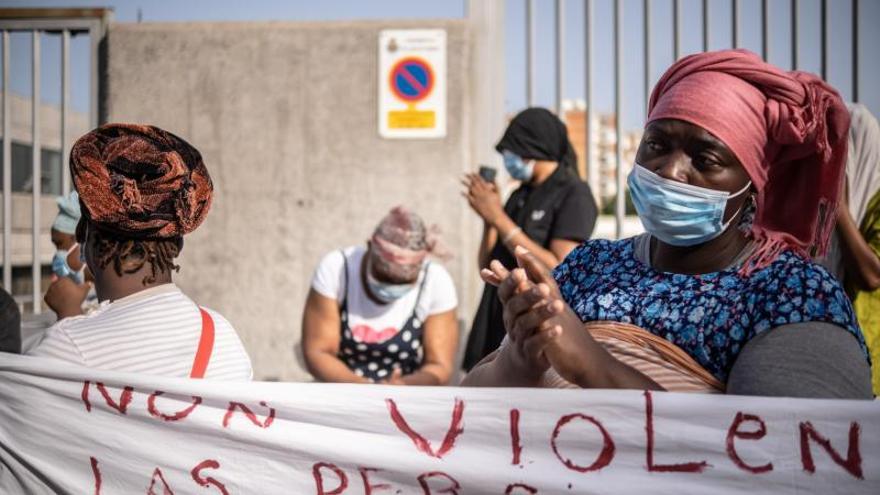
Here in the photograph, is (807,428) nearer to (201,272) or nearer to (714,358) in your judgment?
(714,358)

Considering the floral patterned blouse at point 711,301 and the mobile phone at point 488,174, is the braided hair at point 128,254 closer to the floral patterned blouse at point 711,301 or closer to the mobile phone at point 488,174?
the floral patterned blouse at point 711,301

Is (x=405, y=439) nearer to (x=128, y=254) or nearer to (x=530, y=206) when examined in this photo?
(x=128, y=254)

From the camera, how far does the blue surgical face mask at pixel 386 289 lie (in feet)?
14.3

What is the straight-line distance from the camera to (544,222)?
4.64m

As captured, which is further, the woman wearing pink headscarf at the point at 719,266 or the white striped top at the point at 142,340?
the white striped top at the point at 142,340

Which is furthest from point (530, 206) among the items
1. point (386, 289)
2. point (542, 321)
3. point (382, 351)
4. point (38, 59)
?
point (38, 59)

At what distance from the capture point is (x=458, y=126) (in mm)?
6004

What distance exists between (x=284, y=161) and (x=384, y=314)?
6.75ft

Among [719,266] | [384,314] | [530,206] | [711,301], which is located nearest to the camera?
[711,301]

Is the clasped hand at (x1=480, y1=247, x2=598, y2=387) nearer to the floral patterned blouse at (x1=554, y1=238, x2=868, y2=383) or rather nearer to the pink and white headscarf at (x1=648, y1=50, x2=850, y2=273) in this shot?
the floral patterned blouse at (x1=554, y1=238, x2=868, y2=383)

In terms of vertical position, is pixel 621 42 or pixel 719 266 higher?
pixel 621 42

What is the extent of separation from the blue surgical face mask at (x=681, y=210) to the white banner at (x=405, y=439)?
0.39m

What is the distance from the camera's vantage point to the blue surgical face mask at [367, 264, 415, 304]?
434cm

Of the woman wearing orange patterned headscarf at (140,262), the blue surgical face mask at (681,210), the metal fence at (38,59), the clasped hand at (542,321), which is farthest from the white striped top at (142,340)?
the metal fence at (38,59)
